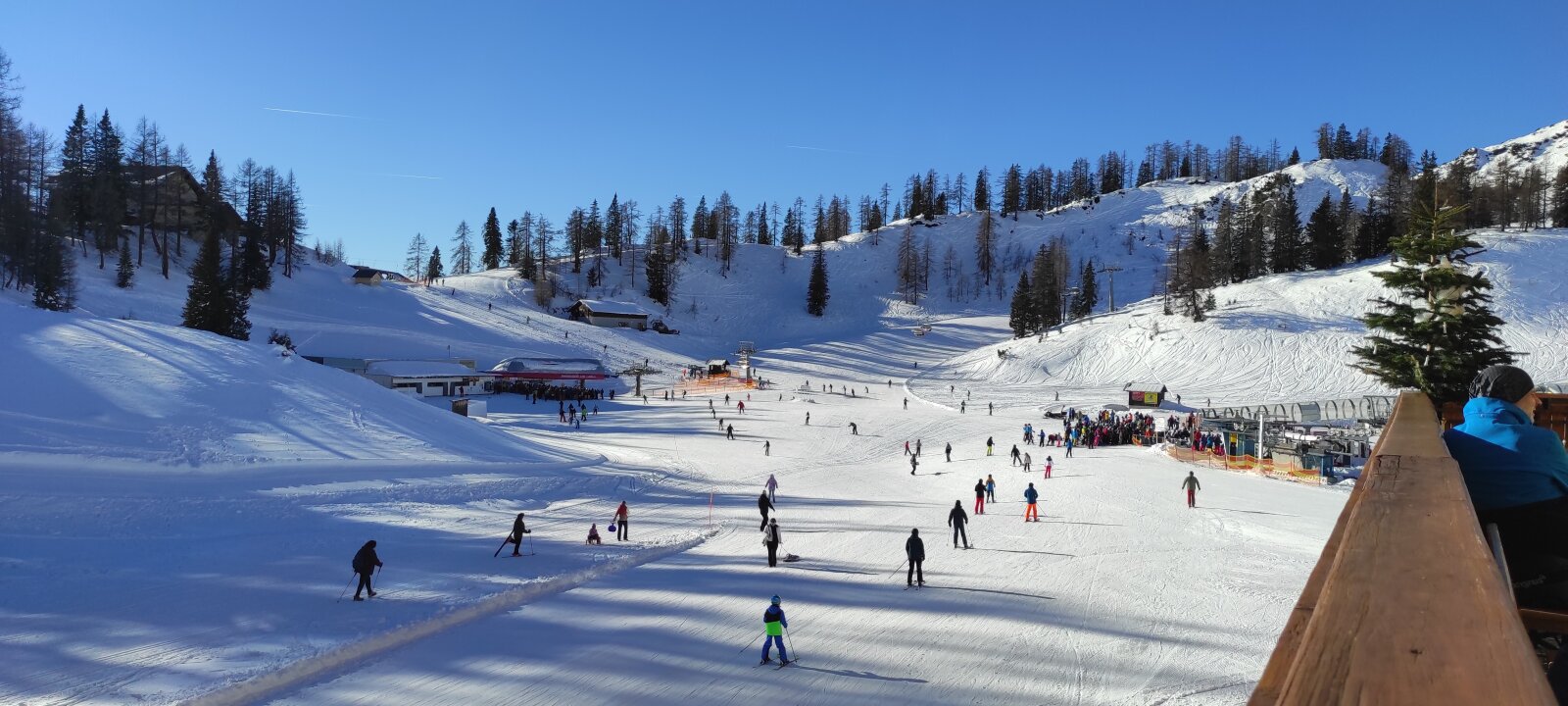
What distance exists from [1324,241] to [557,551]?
8247 centimetres

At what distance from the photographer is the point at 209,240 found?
47531 mm

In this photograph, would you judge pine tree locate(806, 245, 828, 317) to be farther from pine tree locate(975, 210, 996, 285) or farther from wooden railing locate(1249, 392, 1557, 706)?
wooden railing locate(1249, 392, 1557, 706)

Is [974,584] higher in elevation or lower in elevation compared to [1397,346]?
lower

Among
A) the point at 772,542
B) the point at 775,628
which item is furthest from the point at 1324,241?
the point at 775,628

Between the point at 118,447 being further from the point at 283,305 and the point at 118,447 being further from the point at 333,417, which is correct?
the point at 283,305

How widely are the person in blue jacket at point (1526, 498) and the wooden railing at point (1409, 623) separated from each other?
3.78 feet

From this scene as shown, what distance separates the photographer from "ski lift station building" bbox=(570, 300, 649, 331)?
Answer: 80875mm

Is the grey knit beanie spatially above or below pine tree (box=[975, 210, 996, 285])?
below

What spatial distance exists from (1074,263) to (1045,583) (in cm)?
10956

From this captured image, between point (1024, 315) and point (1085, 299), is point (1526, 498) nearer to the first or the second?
point (1024, 315)

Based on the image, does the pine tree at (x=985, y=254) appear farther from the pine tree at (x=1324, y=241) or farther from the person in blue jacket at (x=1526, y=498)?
the person in blue jacket at (x=1526, y=498)

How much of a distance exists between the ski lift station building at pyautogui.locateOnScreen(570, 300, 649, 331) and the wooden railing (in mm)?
81403

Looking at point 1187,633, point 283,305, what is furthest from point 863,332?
point 1187,633

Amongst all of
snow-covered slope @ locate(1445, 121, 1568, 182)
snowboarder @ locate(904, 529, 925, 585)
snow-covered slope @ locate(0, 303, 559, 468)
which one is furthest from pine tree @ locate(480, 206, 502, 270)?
snow-covered slope @ locate(1445, 121, 1568, 182)
